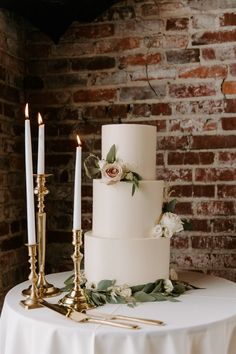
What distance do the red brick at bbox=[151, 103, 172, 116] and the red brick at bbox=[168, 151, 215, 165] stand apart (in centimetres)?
19

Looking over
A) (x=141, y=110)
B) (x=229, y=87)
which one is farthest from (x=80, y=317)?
(x=229, y=87)

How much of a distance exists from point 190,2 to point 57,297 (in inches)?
57.4

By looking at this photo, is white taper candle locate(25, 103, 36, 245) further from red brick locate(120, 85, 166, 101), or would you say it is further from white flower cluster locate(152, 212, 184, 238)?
red brick locate(120, 85, 166, 101)

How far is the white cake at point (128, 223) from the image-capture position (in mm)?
1645

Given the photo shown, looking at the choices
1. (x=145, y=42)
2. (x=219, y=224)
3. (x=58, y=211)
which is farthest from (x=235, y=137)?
(x=58, y=211)

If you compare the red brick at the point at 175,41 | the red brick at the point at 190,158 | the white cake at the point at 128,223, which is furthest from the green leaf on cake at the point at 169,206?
the red brick at the point at 175,41

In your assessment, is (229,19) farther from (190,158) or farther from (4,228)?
(4,228)

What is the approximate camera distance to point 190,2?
7.36 ft

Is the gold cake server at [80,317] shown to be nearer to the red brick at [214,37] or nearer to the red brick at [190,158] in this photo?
the red brick at [190,158]

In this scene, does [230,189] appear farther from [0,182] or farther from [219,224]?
[0,182]

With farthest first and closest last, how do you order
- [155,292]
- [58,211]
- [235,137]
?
[58,211] < [235,137] < [155,292]

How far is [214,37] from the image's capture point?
2.22 metres

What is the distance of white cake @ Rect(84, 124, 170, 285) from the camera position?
5.40 ft

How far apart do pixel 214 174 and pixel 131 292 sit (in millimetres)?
833
